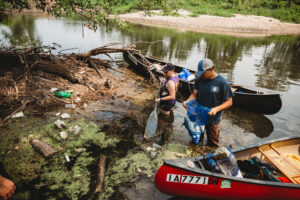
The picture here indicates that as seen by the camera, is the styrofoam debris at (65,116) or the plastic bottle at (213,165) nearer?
the plastic bottle at (213,165)

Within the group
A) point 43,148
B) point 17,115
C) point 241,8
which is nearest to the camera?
point 43,148

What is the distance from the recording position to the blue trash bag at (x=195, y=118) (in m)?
4.42

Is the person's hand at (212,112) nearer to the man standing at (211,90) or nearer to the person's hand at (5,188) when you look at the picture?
the man standing at (211,90)

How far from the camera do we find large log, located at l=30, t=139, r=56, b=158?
171 inches

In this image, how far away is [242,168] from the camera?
3971 millimetres

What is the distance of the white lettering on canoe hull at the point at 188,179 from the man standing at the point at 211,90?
4.61 ft

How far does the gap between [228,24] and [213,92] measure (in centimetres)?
3461

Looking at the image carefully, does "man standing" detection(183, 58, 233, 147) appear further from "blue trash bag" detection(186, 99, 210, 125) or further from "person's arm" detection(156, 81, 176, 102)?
"person's arm" detection(156, 81, 176, 102)

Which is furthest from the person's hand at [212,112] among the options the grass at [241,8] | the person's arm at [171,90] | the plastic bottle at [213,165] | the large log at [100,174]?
the grass at [241,8]

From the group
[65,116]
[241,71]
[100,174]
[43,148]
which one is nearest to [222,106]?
[100,174]

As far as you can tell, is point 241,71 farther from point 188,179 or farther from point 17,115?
point 17,115

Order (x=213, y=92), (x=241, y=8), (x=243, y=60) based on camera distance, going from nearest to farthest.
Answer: (x=213, y=92)
(x=243, y=60)
(x=241, y=8)

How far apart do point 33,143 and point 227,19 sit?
125ft

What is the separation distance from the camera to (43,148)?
4.47 m
